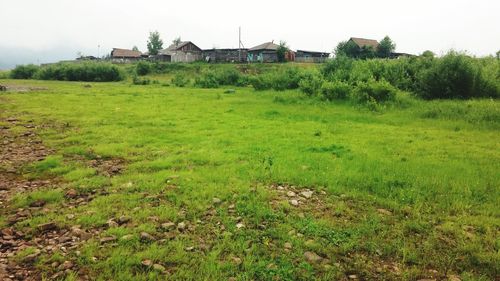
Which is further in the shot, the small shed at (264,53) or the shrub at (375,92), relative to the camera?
the small shed at (264,53)

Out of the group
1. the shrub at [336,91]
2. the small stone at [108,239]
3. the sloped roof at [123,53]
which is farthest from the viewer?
the sloped roof at [123,53]

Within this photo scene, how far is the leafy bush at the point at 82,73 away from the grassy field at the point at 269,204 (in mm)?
50946

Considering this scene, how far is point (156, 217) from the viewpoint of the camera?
6.26 metres

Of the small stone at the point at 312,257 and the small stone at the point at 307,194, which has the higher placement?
the small stone at the point at 307,194

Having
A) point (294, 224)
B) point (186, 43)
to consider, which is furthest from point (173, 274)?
point (186, 43)

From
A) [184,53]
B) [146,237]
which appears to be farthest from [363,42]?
[146,237]

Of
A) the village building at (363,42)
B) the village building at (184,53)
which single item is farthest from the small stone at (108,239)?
the village building at (184,53)

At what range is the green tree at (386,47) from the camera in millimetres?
68688

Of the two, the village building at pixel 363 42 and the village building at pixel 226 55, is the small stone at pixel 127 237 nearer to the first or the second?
the village building at pixel 363 42

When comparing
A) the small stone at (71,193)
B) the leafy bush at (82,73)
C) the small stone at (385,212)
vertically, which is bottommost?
the small stone at (385,212)

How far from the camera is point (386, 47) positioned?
69.3 m

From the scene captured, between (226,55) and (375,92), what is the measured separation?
6725 cm

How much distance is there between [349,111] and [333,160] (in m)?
10.8

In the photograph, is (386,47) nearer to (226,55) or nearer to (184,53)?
(226,55)
